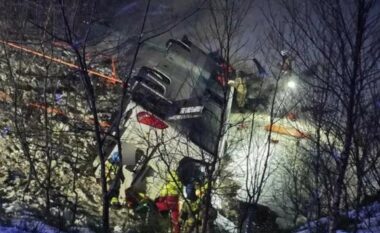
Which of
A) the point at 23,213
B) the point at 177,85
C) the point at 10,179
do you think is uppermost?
the point at 177,85

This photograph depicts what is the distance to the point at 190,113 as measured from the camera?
488 inches

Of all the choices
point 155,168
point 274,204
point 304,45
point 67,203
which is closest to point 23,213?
point 67,203

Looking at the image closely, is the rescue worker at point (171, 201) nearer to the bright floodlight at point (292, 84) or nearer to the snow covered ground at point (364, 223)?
the snow covered ground at point (364, 223)

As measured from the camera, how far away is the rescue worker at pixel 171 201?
11.9m

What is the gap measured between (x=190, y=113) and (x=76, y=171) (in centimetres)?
349

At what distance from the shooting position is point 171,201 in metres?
12.0

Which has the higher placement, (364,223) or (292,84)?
(292,84)

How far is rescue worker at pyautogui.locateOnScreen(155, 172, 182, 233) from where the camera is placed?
11898 millimetres

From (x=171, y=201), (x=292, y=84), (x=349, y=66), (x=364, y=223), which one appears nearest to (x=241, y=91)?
(x=292, y=84)

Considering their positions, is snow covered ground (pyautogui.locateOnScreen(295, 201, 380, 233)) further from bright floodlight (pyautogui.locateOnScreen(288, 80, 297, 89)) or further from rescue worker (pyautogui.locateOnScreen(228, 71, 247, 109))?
rescue worker (pyautogui.locateOnScreen(228, 71, 247, 109))

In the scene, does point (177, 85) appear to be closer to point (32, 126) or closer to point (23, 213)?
point (32, 126)

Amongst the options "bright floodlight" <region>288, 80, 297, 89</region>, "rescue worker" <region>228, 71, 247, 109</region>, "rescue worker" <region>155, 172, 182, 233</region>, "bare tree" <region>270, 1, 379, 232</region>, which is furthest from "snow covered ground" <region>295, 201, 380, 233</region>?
"rescue worker" <region>228, 71, 247, 109</region>

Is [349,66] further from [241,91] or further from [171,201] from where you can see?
[241,91]

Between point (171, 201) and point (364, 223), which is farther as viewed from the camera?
point (171, 201)
